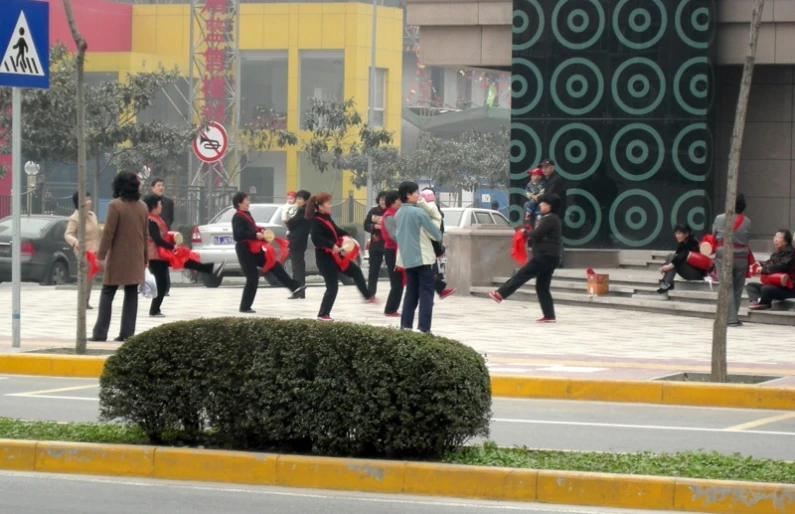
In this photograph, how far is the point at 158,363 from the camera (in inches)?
331

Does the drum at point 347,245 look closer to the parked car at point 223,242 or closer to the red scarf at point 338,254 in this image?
the red scarf at point 338,254

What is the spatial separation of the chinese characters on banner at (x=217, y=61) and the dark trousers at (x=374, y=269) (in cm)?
3306

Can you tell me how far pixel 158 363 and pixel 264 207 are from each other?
65.5 feet

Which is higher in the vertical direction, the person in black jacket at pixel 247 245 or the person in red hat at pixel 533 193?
the person in red hat at pixel 533 193

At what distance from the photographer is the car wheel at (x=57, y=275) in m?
26.8

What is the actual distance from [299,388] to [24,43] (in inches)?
273

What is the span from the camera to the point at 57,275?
26.9 m

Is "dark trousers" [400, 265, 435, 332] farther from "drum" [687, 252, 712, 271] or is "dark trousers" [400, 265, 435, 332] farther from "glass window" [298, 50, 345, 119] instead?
"glass window" [298, 50, 345, 119]

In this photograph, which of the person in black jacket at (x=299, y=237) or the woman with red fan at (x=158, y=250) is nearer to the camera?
the woman with red fan at (x=158, y=250)

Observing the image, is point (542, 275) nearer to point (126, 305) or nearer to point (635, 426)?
point (126, 305)

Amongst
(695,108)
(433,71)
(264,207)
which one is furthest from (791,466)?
(433,71)

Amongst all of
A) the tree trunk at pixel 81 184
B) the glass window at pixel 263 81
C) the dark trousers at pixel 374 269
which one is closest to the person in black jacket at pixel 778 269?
the dark trousers at pixel 374 269

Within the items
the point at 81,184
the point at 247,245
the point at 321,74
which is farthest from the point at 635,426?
the point at 321,74

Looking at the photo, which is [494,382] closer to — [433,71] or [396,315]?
[396,315]
